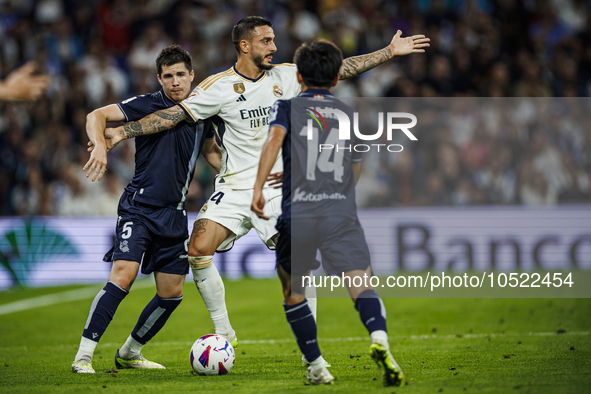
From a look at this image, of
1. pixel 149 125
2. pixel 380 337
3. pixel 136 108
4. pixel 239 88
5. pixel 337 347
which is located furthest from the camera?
pixel 337 347

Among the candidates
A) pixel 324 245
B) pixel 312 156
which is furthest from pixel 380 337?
pixel 312 156

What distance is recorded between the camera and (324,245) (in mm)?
4418

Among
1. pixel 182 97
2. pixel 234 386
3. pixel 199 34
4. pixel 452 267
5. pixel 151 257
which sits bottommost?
pixel 452 267

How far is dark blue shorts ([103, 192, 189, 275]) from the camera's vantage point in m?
5.39

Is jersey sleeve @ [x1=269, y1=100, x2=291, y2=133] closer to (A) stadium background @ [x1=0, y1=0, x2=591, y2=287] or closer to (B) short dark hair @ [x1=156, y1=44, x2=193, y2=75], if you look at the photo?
(B) short dark hair @ [x1=156, y1=44, x2=193, y2=75]

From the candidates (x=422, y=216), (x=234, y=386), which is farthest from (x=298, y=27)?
(x=234, y=386)

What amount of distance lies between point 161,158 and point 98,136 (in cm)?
57

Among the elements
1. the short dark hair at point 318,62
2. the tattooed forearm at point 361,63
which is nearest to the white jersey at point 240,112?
the tattooed forearm at point 361,63

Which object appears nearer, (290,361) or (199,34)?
(290,361)

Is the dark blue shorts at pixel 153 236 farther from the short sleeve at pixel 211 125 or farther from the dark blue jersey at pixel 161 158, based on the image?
the short sleeve at pixel 211 125

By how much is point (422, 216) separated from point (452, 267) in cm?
108

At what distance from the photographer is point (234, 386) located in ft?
15.2

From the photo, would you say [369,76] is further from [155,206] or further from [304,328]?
[304,328]

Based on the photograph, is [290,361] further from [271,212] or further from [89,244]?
[89,244]
